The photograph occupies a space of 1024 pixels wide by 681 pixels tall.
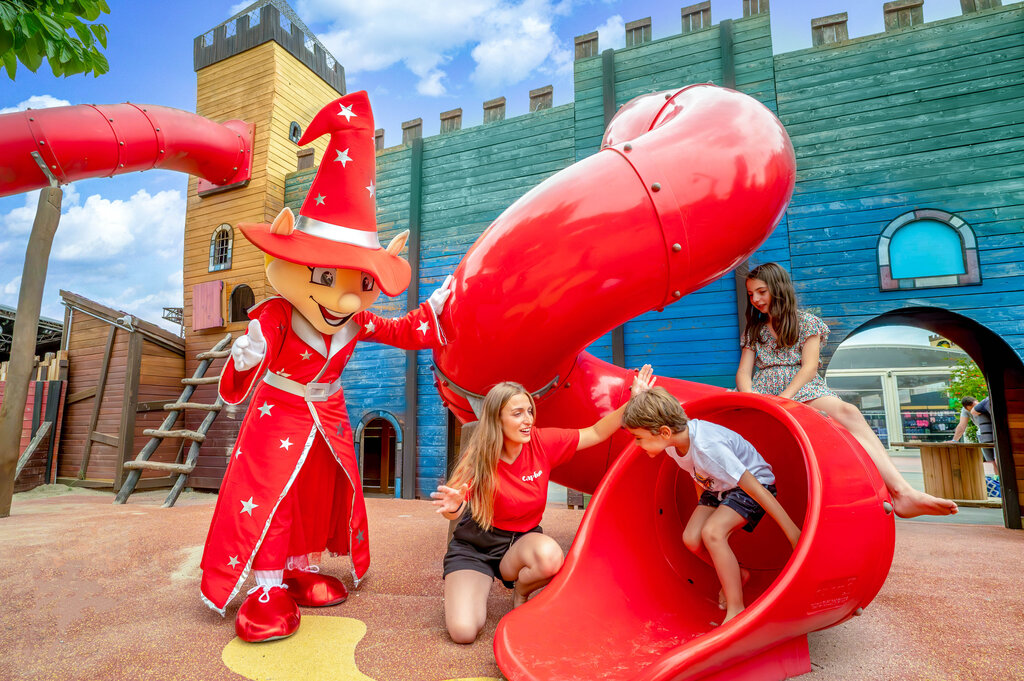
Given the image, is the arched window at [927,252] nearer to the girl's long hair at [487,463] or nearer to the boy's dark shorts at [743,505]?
the boy's dark shorts at [743,505]

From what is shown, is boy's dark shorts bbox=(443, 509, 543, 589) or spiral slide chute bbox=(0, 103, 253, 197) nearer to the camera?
boy's dark shorts bbox=(443, 509, 543, 589)

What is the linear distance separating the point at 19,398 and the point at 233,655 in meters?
4.60

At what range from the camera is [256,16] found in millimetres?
8062

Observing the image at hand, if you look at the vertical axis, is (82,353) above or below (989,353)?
above

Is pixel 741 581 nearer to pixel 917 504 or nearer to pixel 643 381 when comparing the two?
pixel 917 504

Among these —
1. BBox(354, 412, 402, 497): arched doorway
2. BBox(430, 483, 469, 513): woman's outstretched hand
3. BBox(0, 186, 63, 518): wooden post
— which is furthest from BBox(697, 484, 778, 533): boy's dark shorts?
BBox(354, 412, 402, 497): arched doorway

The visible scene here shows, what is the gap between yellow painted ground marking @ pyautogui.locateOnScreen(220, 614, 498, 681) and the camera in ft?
5.25

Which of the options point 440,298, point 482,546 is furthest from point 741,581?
point 440,298

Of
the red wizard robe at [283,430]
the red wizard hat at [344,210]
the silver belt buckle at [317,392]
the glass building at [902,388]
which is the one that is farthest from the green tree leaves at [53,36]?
the glass building at [902,388]

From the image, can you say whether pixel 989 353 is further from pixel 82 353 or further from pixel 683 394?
pixel 82 353

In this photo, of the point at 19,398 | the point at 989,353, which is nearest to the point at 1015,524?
the point at 989,353

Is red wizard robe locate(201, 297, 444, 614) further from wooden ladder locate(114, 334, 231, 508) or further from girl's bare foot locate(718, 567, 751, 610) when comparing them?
wooden ladder locate(114, 334, 231, 508)

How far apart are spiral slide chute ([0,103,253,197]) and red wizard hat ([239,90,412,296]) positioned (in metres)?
4.48

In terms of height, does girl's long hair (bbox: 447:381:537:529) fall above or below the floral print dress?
below
